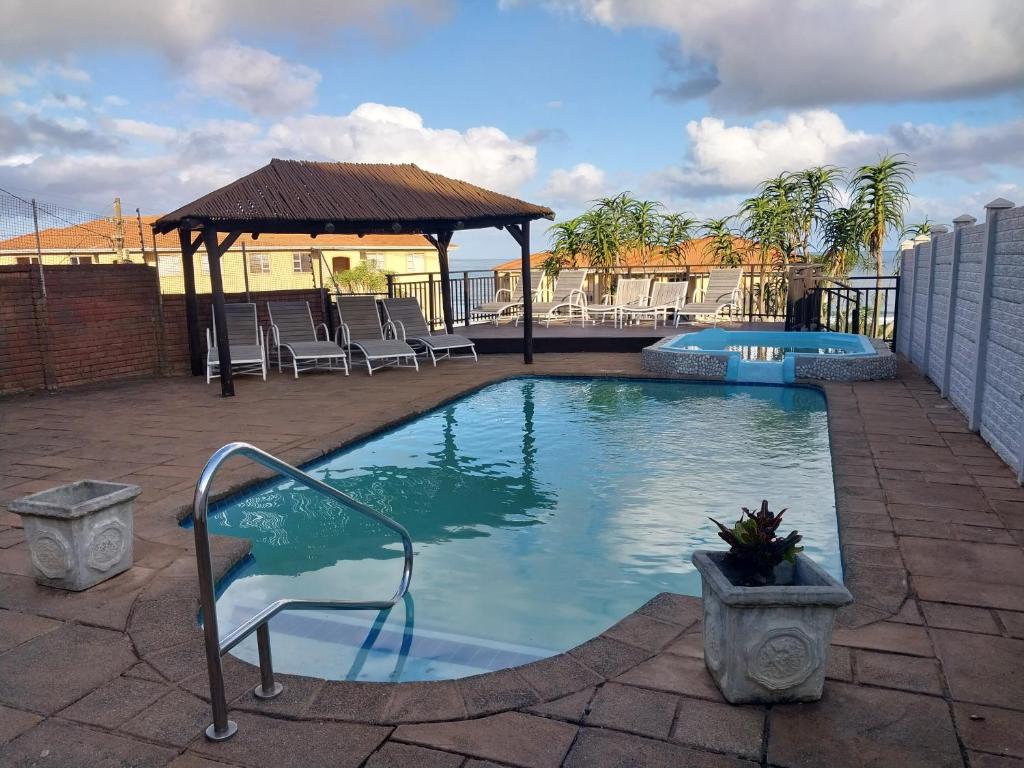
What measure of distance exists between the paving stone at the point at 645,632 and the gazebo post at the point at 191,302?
8.12 m

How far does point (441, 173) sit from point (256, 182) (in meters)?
2.96

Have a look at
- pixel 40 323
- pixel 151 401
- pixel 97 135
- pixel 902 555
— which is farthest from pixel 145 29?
pixel 97 135

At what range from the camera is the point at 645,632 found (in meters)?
2.69

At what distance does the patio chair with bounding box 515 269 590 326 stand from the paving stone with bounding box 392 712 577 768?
464 inches

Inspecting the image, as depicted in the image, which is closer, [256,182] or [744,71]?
[256,182]

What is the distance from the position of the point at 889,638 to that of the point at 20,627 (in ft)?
10.7

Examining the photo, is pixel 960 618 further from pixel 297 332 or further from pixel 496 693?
pixel 297 332

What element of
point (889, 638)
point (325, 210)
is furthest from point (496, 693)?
point (325, 210)

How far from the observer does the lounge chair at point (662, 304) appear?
516 inches

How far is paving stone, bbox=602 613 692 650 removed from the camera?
2.61 metres

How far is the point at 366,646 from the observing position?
2994 millimetres

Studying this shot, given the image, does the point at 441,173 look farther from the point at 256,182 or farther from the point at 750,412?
the point at 750,412

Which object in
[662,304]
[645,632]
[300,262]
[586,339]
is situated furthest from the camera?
[300,262]

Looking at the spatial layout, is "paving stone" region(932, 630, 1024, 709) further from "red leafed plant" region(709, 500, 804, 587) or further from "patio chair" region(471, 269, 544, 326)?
"patio chair" region(471, 269, 544, 326)
